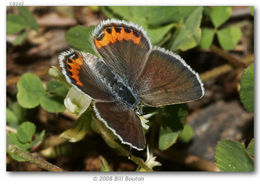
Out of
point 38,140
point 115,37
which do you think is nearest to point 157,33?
point 115,37

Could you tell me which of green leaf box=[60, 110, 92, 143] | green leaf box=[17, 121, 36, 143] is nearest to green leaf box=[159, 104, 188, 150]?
green leaf box=[60, 110, 92, 143]

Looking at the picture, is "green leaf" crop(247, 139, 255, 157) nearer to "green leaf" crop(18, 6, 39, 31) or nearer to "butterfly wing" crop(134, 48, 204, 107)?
"butterfly wing" crop(134, 48, 204, 107)

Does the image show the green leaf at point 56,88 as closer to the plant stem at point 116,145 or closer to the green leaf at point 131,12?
the plant stem at point 116,145

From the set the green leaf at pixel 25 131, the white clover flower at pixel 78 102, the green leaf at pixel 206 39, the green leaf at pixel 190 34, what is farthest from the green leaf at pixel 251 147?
the green leaf at pixel 25 131

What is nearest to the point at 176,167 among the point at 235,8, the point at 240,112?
the point at 240,112
